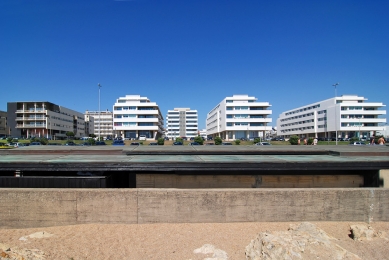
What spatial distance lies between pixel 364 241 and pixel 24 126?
10006cm

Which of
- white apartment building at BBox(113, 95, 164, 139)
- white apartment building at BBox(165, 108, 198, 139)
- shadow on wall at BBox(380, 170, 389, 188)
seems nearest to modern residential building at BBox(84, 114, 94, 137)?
white apartment building at BBox(165, 108, 198, 139)

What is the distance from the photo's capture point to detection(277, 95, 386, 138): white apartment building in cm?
8138

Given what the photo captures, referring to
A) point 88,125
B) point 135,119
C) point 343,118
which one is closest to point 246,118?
point 343,118

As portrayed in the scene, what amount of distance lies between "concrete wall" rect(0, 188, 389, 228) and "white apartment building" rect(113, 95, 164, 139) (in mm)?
72697

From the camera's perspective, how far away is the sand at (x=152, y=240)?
6.44 m

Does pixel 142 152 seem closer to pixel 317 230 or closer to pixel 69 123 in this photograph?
pixel 317 230

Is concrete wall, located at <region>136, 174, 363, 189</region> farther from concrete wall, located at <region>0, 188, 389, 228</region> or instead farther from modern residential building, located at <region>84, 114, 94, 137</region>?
modern residential building, located at <region>84, 114, 94, 137</region>

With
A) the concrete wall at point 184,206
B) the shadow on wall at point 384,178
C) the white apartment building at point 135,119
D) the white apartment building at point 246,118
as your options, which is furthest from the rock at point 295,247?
the white apartment building at point 135,119

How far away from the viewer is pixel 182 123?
141250mm

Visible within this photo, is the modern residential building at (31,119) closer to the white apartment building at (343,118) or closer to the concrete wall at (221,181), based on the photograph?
the concrete wall at (221,181)

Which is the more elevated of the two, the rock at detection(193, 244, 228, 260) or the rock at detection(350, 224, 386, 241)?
the rock at detection(350, 224, 386, 241)

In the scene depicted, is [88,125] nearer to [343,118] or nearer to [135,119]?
[135,119]

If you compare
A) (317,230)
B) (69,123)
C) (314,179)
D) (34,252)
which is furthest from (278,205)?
(69,123)

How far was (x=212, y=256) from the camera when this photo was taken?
6418 millimetres
